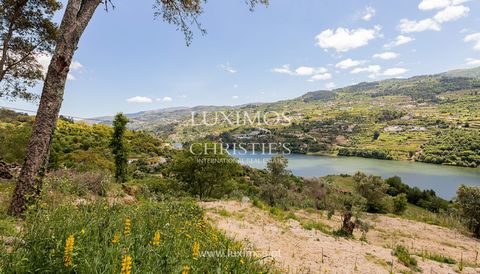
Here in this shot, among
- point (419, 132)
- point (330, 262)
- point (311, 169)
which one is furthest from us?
point (419, 132)

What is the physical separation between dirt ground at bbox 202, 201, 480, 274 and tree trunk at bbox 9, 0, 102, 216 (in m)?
3.73

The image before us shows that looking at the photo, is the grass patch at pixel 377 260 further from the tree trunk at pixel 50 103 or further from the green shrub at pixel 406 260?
the tree trunk at pixel 50 103

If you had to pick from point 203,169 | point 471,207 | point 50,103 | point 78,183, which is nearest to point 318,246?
point 78,183

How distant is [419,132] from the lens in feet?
373

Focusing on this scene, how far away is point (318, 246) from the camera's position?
715cm

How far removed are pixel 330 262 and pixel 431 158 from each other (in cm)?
9554

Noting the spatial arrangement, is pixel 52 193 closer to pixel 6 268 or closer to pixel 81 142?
pixel 6 268

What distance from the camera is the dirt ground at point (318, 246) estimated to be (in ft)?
18.8

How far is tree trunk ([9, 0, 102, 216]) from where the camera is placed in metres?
4.53

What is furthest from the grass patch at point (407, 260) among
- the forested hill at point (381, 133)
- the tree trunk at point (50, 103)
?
the forested hill at point (381, 133)

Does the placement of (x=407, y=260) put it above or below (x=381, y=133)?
above

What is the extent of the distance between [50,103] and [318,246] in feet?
23.0

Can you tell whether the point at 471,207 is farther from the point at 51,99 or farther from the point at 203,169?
the point at 51,99

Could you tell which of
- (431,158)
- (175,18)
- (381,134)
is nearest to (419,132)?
(381,134)
